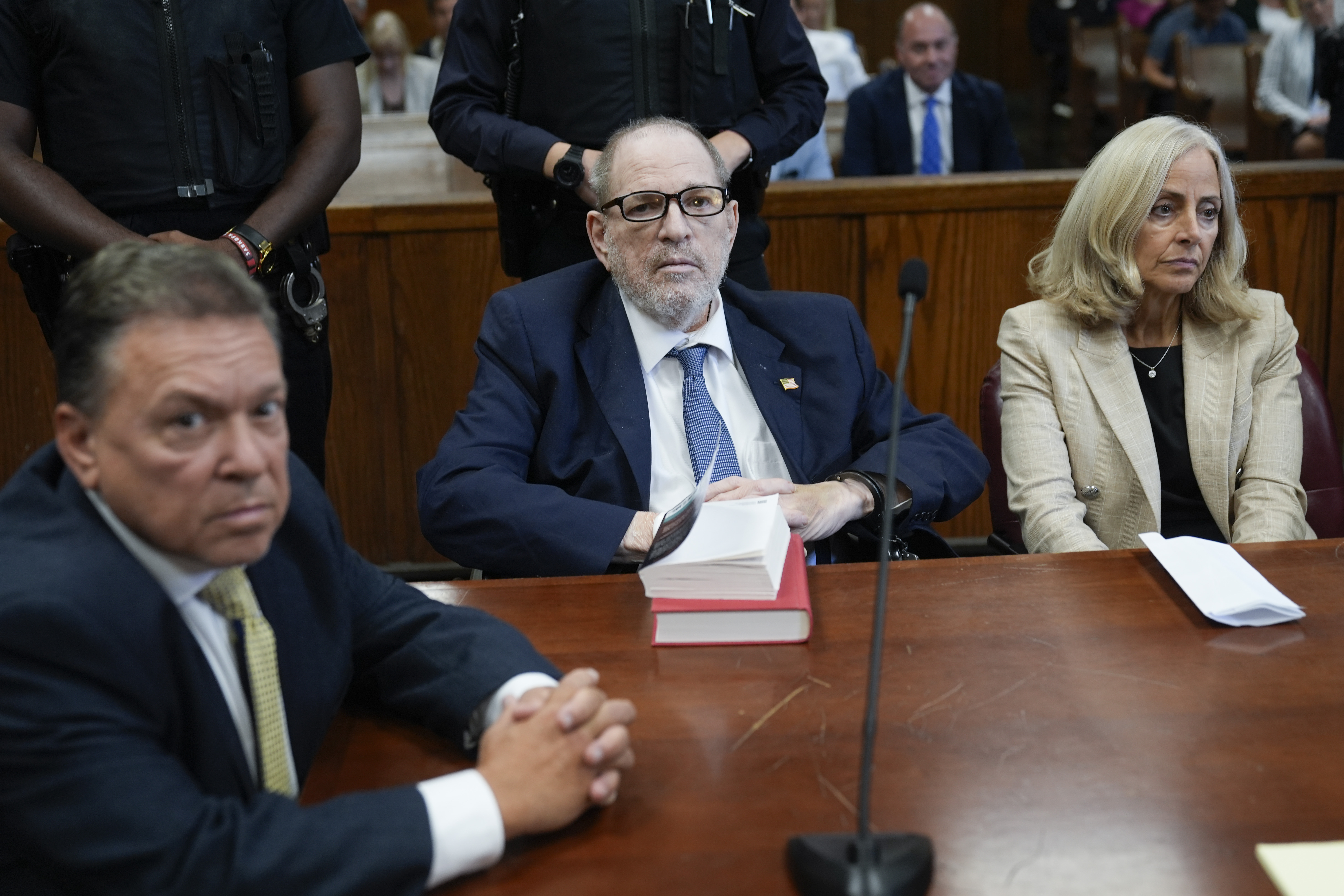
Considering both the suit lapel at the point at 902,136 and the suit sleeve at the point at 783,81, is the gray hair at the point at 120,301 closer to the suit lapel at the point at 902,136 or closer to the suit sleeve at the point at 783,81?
the suit sleeve at the point at 783,81

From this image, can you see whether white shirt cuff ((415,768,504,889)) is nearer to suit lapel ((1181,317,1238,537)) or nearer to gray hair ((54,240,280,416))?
gray hair ((54,240,280,416))

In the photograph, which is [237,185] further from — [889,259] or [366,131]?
[366,131]

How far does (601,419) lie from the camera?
238cm

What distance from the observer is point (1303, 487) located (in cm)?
260

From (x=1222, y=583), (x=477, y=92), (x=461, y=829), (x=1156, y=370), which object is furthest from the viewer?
(x=477, y=92)

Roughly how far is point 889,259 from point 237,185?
1.95 meters

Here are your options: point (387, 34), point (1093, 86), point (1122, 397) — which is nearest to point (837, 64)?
point (387, 34)

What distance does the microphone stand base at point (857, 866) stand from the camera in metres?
1.10

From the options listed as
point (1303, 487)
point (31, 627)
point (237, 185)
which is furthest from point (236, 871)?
point (1303, 487)

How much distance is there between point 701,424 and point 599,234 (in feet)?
1.40

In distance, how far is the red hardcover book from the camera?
163 cm

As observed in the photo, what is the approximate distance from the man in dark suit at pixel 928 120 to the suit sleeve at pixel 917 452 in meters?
3.61

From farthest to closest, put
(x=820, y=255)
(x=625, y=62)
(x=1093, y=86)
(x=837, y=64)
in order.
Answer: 1. (x=1093, y=86)
2. (x=837, y=64)
3. (x=820, y=255)
4. (x=625, y=62)

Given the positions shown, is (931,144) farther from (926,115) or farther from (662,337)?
(662,337)
